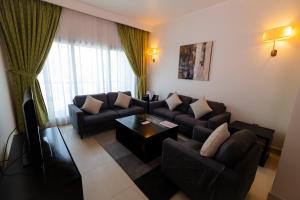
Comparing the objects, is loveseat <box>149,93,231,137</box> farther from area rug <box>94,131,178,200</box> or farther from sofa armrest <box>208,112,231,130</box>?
area rug <box>94,131,178,200</box>

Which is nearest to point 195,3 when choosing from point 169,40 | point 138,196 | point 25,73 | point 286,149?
point 169,40

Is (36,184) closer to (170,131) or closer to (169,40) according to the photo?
(170,131)

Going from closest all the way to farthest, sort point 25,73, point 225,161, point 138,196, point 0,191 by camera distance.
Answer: point 0,191
point 225,161
point 138,196
point 25,73

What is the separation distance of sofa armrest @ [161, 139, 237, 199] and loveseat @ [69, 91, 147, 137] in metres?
1.84

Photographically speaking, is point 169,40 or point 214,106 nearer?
point 214,106

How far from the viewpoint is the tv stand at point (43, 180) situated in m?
1.00

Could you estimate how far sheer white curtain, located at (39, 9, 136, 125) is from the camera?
318 cm

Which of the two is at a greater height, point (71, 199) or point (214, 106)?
point (214, 106)

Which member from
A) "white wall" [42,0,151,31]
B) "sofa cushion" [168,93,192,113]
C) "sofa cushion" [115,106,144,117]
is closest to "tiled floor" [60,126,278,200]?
"sofa cushion" [115,106,144,117]

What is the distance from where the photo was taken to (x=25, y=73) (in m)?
2.79

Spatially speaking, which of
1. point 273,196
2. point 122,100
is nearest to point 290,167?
point 273,196

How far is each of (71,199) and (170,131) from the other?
1679 millimetres

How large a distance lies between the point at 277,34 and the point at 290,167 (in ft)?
6.54

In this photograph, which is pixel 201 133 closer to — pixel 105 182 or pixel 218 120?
pixel 218 120
